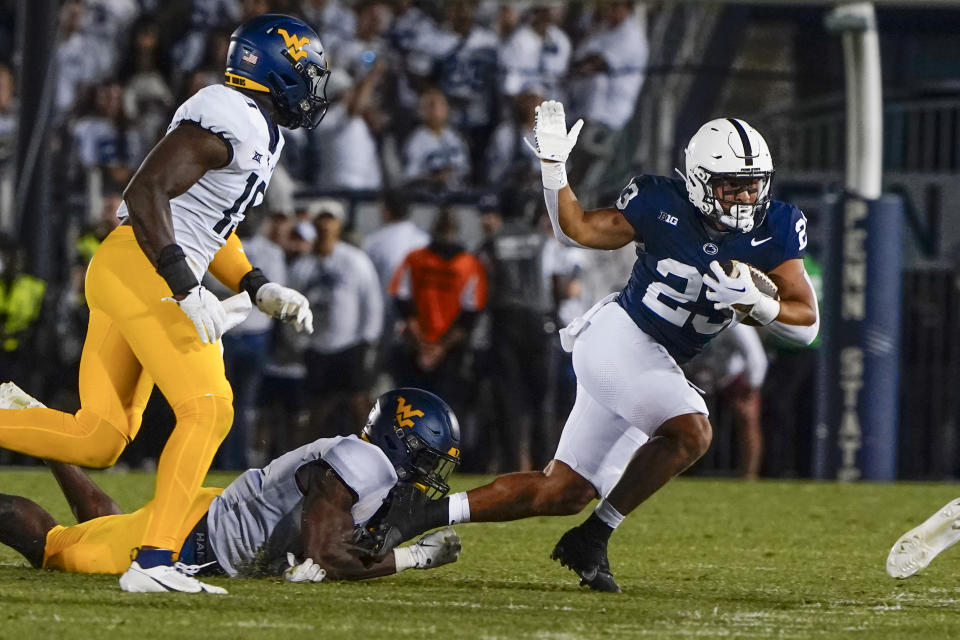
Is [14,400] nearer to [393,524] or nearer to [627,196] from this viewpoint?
[393,524]

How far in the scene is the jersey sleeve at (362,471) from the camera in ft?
14.6

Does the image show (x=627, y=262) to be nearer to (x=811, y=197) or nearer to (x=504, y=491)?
(x=811, y=197)

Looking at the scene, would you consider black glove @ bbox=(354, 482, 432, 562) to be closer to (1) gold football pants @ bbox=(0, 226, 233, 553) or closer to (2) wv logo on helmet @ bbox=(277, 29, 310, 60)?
(1) gold football pants @ bbox=(0, 226, 233, 553)

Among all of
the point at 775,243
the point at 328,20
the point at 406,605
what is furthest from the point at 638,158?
the point at 406,605

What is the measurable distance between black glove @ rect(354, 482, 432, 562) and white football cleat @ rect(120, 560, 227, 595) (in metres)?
0.55

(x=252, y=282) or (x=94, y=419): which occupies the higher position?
(x=252, y=282)

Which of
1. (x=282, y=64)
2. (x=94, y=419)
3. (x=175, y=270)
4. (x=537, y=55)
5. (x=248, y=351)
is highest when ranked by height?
(x=537, y=55)

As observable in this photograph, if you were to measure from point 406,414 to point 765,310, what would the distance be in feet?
3.50

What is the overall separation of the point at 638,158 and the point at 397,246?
5.59ft

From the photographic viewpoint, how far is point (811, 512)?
7.60 meters

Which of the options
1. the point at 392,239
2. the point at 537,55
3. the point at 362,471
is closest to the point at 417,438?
the point at 362,471

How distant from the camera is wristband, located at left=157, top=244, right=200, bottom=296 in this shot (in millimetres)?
4105

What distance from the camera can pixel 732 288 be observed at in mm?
4512

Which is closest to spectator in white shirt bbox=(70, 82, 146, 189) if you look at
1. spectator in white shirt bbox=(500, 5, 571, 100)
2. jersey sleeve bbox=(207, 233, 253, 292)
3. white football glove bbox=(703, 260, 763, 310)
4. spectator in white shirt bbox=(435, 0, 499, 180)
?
spectator in white shirt bbox=(435, 0, 499, 180)
